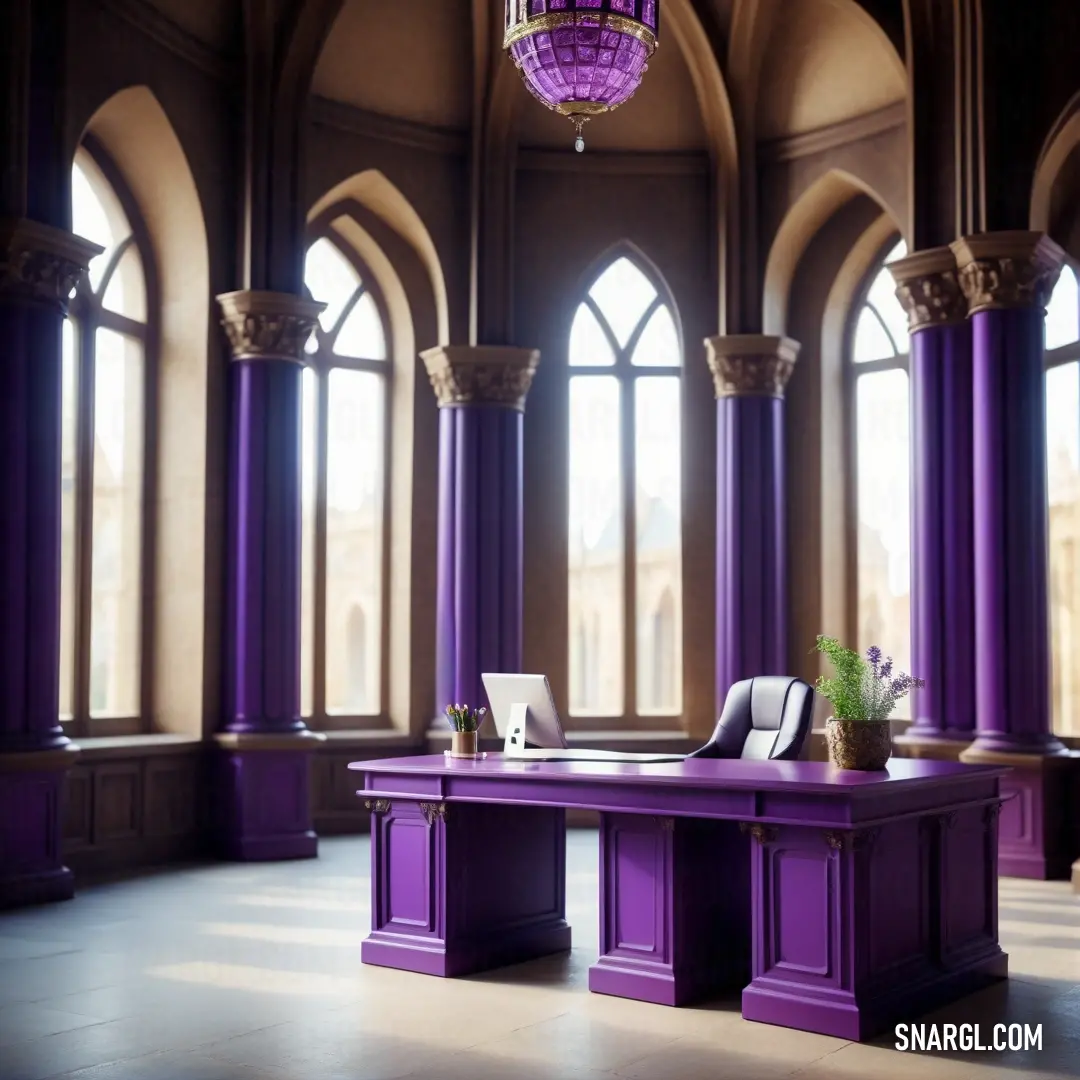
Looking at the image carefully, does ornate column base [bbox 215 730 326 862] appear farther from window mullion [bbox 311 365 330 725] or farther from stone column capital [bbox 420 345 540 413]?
stone column capital [bbox 420 345 540 413]

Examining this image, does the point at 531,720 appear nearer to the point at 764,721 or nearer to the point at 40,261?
the point at 764,721

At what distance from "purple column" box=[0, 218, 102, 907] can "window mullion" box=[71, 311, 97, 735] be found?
139cm

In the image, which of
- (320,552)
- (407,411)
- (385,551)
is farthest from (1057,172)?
(320,552)

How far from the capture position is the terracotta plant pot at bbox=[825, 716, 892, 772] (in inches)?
228

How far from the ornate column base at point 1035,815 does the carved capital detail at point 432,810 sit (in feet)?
13.7

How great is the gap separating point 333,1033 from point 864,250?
818 cm

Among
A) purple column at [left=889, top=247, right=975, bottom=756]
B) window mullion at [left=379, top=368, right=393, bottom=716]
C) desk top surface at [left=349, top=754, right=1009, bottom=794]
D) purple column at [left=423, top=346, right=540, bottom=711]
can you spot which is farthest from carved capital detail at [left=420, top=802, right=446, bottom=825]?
window mullion at [left=379, top=368, right=393, bottom=716]

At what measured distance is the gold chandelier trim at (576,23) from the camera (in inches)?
246

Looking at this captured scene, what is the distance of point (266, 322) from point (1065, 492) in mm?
5692

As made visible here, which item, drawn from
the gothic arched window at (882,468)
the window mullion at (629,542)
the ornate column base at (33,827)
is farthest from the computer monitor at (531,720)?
the gothic arched window at (882,468)

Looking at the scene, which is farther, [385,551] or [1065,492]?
[385,551]

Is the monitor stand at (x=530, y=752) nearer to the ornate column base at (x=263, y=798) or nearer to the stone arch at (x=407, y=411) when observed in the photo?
the ornate column base at (x=263, y=798)

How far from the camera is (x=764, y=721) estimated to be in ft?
23.4

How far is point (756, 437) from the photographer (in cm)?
1126
